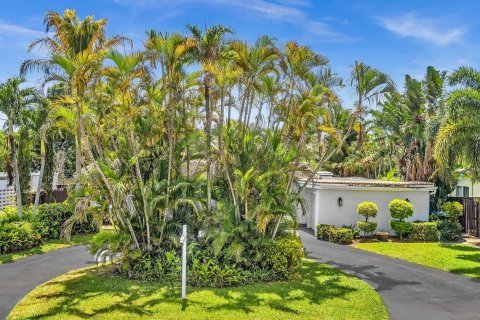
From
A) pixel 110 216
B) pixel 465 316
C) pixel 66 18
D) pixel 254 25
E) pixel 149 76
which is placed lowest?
pixel 465 316

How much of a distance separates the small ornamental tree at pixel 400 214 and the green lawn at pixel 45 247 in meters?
14.4

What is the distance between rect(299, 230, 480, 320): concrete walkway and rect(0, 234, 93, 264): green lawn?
10.6 m

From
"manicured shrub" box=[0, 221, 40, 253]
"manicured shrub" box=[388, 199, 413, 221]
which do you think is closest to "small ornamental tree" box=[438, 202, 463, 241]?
"manicured shrub" box=[388, 199, 413, 221]

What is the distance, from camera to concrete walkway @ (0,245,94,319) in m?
10.8

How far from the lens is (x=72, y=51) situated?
10758mm

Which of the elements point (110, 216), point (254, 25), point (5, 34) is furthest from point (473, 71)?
point (5, 34)

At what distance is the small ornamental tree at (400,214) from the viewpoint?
63.2 feet

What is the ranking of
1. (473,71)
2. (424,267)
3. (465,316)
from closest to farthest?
(465,316) < (424,267) < (473,71)

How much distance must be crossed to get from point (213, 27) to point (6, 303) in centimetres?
948

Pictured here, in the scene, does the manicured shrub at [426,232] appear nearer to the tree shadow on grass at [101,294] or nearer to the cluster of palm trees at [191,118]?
the cluster of palm trees at [191,118]

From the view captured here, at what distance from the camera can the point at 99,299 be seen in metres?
10.5

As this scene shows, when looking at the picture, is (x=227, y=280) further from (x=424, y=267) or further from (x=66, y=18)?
(x=66, y=18)

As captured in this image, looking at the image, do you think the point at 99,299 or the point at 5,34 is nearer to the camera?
the point at 99,299

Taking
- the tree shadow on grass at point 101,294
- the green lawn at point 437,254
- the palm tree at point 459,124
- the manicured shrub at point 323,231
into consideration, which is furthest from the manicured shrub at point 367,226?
the tree shadow on grass at point 101,294
